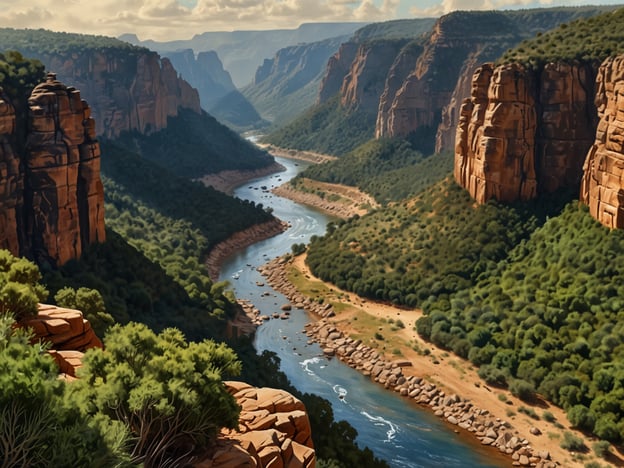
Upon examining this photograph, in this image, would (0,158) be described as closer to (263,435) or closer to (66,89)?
(66,89)

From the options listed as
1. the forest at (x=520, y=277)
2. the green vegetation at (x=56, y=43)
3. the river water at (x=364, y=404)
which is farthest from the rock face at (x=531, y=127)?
the green vegetation at (x=56, y=43)

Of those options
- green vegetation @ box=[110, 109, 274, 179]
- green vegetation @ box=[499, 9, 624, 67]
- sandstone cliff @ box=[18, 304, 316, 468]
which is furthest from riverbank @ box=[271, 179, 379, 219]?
sandstone cliff @ box=[18, 304, 316, 468]

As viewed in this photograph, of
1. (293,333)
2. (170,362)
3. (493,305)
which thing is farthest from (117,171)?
(170,362)

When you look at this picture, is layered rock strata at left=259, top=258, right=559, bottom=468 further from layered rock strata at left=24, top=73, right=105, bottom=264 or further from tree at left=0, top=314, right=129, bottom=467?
tree at left=0, top=314, right=129, bottom=467

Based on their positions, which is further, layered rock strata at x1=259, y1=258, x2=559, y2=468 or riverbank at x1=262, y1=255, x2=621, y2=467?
riverbank at x1=262, y1=255, x2=621, y2=467

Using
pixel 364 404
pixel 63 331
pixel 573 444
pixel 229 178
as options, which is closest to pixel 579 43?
pixel 573 444
